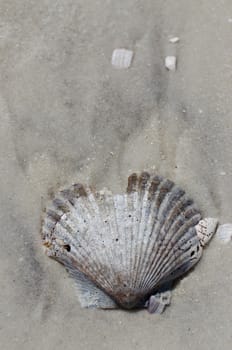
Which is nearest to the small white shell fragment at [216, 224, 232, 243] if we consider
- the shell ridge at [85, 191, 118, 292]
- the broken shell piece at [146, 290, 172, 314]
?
the broken shell piece at [146, 290, 172, 314]

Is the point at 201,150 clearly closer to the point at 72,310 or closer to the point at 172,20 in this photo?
the point at 172,20

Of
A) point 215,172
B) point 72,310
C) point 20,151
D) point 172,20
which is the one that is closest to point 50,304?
point 72,310

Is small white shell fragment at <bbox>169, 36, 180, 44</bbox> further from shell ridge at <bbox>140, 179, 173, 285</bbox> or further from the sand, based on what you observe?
shell ridge at <bbox>140, 179, 173, 285</bbox>

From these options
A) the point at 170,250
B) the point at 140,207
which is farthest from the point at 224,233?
the point at 140,207

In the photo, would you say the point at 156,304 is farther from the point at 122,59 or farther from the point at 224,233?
the point at 122,59

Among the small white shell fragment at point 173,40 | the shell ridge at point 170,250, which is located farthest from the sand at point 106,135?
the shell ridge at point 170,250
